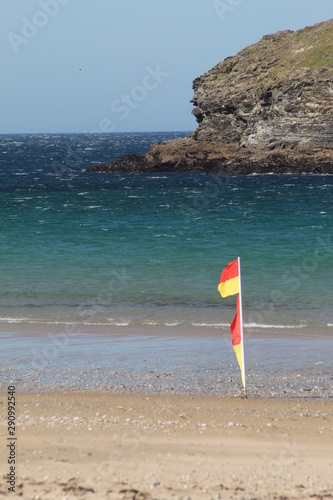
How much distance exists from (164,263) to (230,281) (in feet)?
45.3

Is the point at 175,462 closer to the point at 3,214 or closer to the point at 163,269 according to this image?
the point at 163,269

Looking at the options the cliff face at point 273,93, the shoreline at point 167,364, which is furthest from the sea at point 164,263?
the cliff face at point 273,93

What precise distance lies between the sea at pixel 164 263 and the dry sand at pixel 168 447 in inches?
184

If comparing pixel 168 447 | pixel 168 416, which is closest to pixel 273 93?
pixel 168 416

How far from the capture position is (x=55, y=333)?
16094 millimetres

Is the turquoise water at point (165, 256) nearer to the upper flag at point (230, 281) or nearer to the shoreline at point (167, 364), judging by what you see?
the shoreline at point (167, 364)

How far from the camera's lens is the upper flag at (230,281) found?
1115cm

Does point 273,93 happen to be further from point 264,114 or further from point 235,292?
point 235,292

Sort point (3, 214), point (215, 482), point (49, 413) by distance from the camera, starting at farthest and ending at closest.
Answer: point (3, 214) < point (49, 413) < point (215, 482)

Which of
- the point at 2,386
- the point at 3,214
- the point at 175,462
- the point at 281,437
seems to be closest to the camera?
the point at 175,462

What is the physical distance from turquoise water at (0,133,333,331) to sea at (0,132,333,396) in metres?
0.05

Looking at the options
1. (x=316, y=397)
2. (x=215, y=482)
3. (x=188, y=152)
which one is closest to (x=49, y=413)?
(x=215, y=482)

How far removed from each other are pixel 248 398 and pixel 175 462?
302 cm

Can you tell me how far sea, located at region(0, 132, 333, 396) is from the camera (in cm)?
1734
